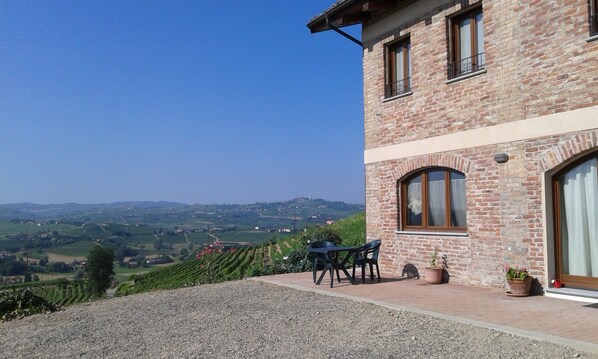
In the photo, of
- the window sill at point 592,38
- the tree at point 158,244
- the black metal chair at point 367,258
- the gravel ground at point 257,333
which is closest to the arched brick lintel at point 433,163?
the black metal chair at point 367,258

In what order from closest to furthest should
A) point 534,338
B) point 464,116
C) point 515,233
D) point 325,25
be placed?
point 534,338 → point 515,233 → point 464,116 → point 325,25

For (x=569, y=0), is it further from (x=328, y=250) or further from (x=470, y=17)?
(x=328, y=250)

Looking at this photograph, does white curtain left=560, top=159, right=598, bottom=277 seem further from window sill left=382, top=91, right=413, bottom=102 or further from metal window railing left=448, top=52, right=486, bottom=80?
window sill left=382, top=91, right=413, bottom=102

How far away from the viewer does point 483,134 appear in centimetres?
905

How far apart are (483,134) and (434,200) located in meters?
1.88

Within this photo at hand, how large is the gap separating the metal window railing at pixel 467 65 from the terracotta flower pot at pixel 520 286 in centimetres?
389

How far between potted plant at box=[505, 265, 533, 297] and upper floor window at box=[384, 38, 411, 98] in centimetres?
461

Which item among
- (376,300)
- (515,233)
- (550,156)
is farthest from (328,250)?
(550,156)

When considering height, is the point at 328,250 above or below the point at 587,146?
below

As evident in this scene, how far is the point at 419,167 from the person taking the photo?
10406 mm

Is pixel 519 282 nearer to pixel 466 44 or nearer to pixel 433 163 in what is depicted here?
pixel 433 163

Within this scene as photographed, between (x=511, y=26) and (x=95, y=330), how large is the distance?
8231 mm

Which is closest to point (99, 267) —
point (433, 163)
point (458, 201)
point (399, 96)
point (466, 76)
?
point (399, 96)

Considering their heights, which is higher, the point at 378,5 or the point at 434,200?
the point at 378,5
